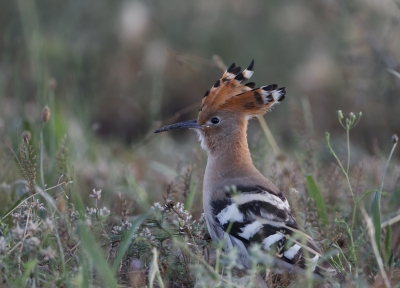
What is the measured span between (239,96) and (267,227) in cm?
77

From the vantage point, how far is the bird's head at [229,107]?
2.83 meters

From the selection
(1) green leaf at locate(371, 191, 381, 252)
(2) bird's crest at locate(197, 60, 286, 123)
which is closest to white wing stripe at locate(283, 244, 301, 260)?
(1) green leaf at locate(371, 191, 381, 252)

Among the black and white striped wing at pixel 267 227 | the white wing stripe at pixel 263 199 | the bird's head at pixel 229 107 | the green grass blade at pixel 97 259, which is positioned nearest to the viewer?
the green grass blade at pixel 97 259

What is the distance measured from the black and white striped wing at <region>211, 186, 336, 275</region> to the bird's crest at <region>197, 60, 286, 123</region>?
0.47 metres

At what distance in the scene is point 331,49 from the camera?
598cm

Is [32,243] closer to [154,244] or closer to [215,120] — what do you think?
[154,244]

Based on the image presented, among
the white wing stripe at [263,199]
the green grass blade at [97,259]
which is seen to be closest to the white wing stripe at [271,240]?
the white wing stripe at [263,199]

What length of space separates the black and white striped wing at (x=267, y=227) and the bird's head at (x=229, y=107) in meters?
0.46

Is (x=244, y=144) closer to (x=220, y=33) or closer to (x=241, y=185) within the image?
(x=241, y=185)

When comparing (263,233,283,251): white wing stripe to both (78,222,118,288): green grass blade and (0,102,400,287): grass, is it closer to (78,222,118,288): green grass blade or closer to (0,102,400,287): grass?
(0,102,400,287): grass

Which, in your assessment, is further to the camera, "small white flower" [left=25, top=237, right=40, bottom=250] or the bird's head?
the bird's head

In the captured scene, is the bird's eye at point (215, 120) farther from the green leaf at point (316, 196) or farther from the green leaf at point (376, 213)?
the green leaf at point (376, 213)

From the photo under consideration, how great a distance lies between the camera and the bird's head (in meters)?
2.83

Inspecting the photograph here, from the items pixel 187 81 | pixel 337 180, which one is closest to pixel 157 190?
pixel 337 180
